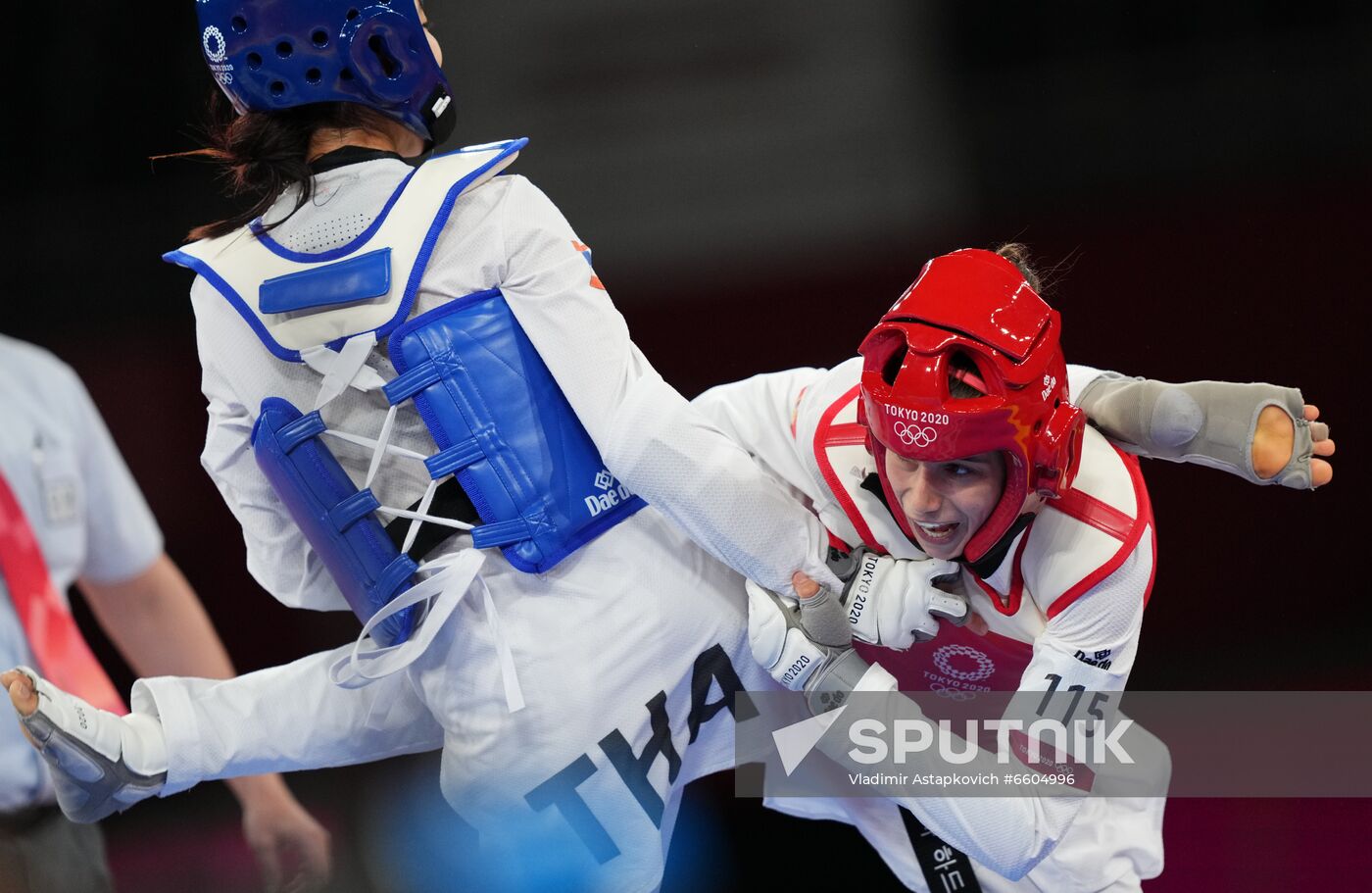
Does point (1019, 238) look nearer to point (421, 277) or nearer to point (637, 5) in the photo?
point (637, 5)

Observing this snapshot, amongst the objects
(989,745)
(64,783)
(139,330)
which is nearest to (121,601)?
(139,330)

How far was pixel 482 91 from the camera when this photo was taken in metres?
3.55

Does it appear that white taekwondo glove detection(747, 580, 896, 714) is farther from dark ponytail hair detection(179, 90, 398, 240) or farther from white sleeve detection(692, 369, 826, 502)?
dark ponytail hair detection(179, 90, 398, 240)

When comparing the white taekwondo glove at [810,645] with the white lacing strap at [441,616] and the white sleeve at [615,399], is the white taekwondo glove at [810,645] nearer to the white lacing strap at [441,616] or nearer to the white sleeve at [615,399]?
the white sleeve at [615,399]

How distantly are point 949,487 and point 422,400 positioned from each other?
0.79 m

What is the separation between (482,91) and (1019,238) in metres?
1.41

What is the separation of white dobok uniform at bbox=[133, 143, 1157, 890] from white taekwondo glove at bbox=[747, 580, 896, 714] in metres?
0.05

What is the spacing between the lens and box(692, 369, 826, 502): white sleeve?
241 cm

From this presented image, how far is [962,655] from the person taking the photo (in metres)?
2.48

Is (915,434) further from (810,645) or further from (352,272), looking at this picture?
(352,272)

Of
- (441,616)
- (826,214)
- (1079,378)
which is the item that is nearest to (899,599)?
(1079,378)

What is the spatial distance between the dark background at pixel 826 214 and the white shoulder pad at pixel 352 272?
1.51 metres
